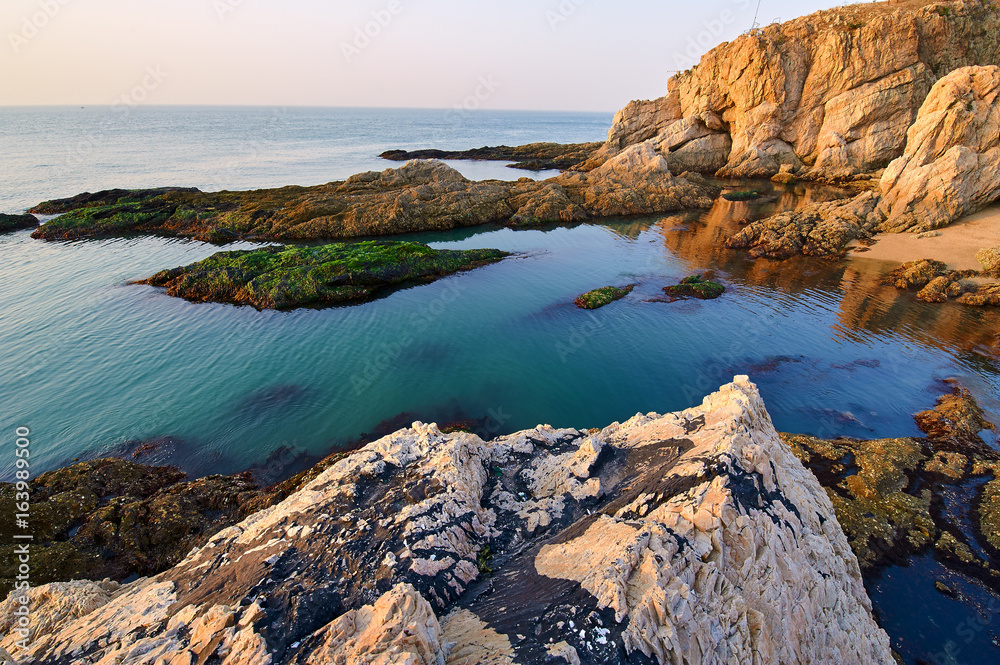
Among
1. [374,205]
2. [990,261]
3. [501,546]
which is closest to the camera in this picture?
[501,546]

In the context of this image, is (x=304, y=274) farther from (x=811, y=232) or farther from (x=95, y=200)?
(x=811, y=232)

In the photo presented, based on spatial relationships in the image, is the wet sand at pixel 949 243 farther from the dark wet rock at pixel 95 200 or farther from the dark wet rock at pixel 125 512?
the dark wet rock at pixel 95 200

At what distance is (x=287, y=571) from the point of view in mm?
6969

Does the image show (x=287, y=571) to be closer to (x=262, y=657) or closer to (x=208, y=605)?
(x=208, y=605)

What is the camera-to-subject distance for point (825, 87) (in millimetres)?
59062

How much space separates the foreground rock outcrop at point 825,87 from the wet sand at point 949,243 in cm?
2684

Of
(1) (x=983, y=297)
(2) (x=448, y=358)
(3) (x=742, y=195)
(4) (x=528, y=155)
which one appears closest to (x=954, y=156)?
(1) (x=983, y=297)

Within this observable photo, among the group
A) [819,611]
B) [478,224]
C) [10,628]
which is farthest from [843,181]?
[10,628]

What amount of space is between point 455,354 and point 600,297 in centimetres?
1118

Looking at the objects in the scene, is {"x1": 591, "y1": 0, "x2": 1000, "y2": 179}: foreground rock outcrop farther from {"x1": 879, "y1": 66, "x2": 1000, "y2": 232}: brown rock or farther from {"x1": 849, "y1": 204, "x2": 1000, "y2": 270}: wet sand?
{"x1": 849, "y1": 204, "x2": 1000, "y2": 270}: wet sand

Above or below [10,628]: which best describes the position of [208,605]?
above

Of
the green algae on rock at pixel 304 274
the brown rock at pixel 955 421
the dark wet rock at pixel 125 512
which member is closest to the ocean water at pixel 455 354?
the brown rock at pixel 955 421

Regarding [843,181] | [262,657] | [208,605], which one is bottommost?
[208,605]

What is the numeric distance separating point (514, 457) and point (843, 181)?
71.2 m
